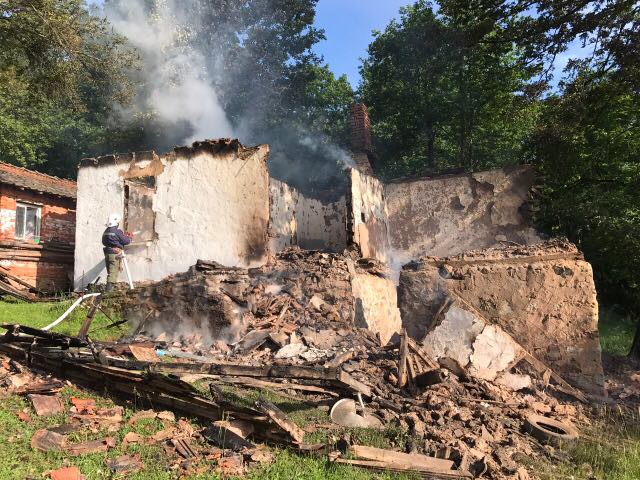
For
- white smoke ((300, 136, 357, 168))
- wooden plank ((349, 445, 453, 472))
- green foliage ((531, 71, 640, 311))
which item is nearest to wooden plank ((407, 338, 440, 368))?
wooden plank ((349, 445, 453, 472))

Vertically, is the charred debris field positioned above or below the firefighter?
below

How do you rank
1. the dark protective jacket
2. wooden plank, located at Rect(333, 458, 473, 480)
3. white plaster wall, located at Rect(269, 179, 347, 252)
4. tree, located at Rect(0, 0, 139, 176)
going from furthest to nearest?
white plaster wall, located at Rect(269, 179, 347, 252) → the dark protective jacket → tree, located at Rect(0, 0, 139, 176) → wooden plank, located at Rect(333, 458, 473, 480)

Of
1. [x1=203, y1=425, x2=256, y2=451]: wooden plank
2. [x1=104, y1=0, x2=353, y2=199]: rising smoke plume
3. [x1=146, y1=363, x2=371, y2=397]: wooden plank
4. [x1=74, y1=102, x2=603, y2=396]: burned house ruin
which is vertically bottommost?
[x1=203, y1=425, x2=256, y2=451]: wooden plank

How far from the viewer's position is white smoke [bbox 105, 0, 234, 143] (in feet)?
64.0

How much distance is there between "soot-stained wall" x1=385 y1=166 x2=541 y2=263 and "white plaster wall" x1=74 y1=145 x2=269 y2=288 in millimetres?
4646

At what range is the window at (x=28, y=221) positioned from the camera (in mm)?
15664

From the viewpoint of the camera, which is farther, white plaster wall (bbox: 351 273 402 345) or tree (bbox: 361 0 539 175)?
tree (bbox: 361 0 539 175)

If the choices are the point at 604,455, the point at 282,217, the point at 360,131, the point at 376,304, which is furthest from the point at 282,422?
the point at 360,131

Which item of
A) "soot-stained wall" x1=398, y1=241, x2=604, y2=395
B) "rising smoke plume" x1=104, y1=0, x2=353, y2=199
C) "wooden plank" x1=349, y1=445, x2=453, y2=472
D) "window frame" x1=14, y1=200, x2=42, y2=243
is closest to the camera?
"wooden plank" x1=349, y1=445, x2=453, y2=472

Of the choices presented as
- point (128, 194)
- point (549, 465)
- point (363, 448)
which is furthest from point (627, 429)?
point (128, 194)

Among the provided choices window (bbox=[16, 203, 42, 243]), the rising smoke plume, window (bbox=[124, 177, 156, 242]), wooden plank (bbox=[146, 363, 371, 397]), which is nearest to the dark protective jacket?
window (bbox=[124, 177, 156, 242])

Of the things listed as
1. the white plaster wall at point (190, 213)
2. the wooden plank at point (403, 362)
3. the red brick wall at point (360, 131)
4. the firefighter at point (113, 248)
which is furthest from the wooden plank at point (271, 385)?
the red brick wall at point (360, 131)

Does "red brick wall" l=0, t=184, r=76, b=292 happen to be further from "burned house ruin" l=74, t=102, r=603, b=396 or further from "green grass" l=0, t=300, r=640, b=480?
"green grass" l=0, t=300, r=640, b=480

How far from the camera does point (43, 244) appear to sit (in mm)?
14789
